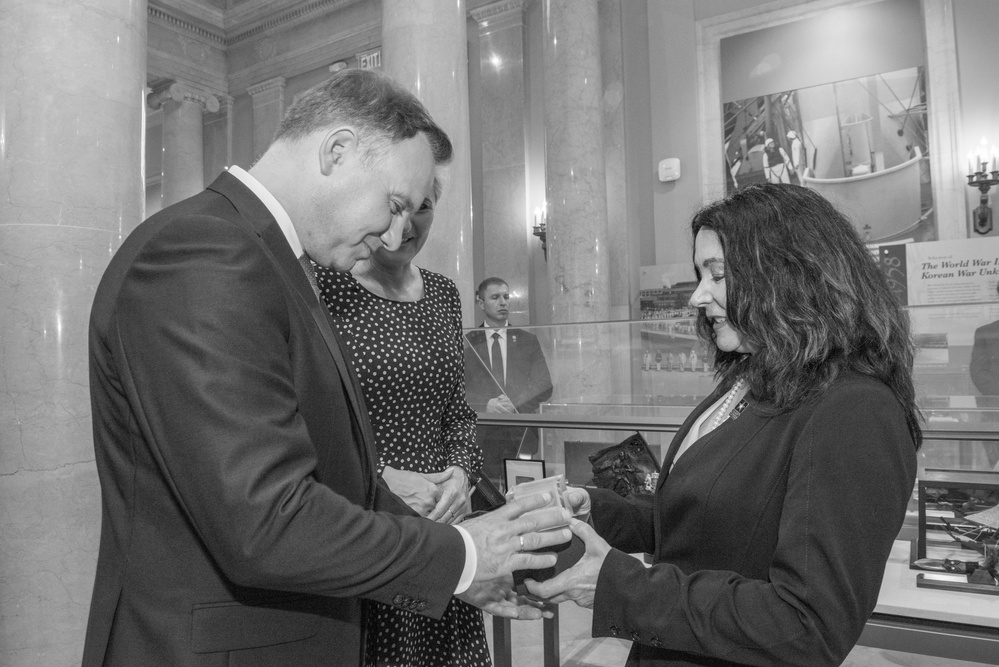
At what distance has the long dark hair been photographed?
57.9 inches

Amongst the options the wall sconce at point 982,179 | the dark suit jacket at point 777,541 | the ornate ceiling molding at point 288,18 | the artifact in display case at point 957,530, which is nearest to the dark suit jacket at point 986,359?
the artifact in display case at point 957,530

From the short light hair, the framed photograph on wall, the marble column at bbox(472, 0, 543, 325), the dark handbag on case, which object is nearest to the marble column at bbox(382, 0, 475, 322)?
the framed photograph on wall

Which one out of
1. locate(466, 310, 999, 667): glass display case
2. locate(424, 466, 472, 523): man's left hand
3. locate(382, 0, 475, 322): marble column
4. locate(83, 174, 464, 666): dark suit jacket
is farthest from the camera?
locate(382, 0, 475, 322): marble column

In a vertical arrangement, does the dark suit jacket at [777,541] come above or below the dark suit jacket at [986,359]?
below

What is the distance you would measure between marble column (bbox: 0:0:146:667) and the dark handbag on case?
220 centimetres

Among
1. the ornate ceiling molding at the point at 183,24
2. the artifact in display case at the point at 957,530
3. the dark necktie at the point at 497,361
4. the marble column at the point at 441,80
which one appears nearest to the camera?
the artifact in display case at the point at 957,530

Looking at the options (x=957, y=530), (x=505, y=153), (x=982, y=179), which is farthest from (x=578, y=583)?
(x=505, y=153)

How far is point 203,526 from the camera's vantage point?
1.15 meters

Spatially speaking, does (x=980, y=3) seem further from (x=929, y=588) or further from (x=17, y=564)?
(x=17, y=564)

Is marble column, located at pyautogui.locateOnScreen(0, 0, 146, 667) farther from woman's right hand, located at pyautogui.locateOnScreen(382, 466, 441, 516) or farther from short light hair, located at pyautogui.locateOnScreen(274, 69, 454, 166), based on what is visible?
short light hair, located at pyautogui.locateOnScreen(274, 69, 454, 166)

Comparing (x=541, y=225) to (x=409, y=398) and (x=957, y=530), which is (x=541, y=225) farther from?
(x=409, y=398)

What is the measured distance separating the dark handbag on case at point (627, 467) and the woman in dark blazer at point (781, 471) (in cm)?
146

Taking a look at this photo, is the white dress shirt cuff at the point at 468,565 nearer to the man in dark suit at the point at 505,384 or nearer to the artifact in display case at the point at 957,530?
the artifact in display case at the point at 957,530

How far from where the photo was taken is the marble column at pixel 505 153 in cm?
1200
